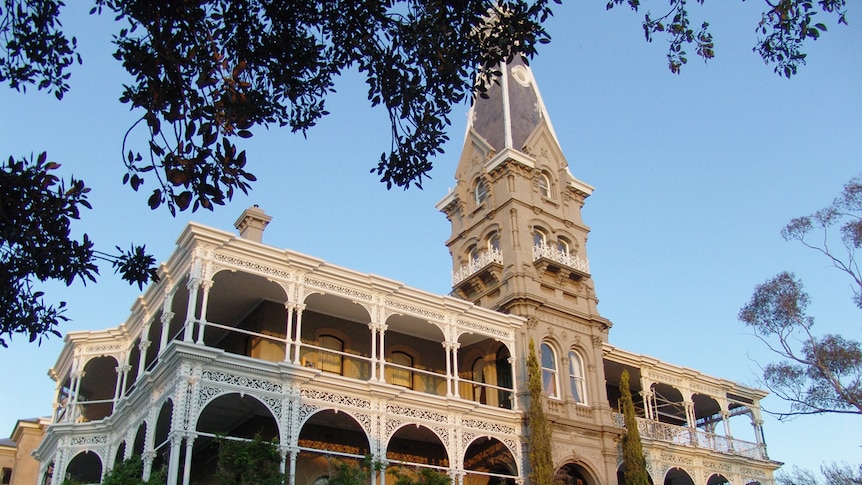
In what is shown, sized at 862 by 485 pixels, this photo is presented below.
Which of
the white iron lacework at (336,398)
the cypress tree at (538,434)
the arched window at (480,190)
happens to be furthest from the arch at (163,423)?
the arched window at (480,190)

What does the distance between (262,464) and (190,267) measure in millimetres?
6143

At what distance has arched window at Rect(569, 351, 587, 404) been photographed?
31.5m

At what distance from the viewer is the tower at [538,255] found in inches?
1193

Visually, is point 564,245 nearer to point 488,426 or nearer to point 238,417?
point 488,426

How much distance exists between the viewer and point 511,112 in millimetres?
36438

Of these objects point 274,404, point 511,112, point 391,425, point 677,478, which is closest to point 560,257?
point 511,112

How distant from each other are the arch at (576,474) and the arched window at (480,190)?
1170 centimetres

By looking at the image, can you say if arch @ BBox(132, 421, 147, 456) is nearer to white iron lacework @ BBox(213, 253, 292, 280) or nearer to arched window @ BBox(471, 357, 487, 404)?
white iron lacework @ BBox(213, 253, 292, 280)

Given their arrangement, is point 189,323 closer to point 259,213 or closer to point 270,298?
point 270,298

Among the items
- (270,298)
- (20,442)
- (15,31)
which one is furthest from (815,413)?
(20,442)

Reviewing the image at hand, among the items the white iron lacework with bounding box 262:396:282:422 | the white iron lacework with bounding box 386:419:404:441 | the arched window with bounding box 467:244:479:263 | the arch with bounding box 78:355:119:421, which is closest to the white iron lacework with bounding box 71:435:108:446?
the arch with bounding box 78:355:119:421

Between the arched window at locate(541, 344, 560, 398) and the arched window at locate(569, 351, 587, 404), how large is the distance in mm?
A: 830

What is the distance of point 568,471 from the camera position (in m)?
30.2

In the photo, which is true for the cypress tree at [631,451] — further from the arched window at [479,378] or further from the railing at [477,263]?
the railing at [477,263]
